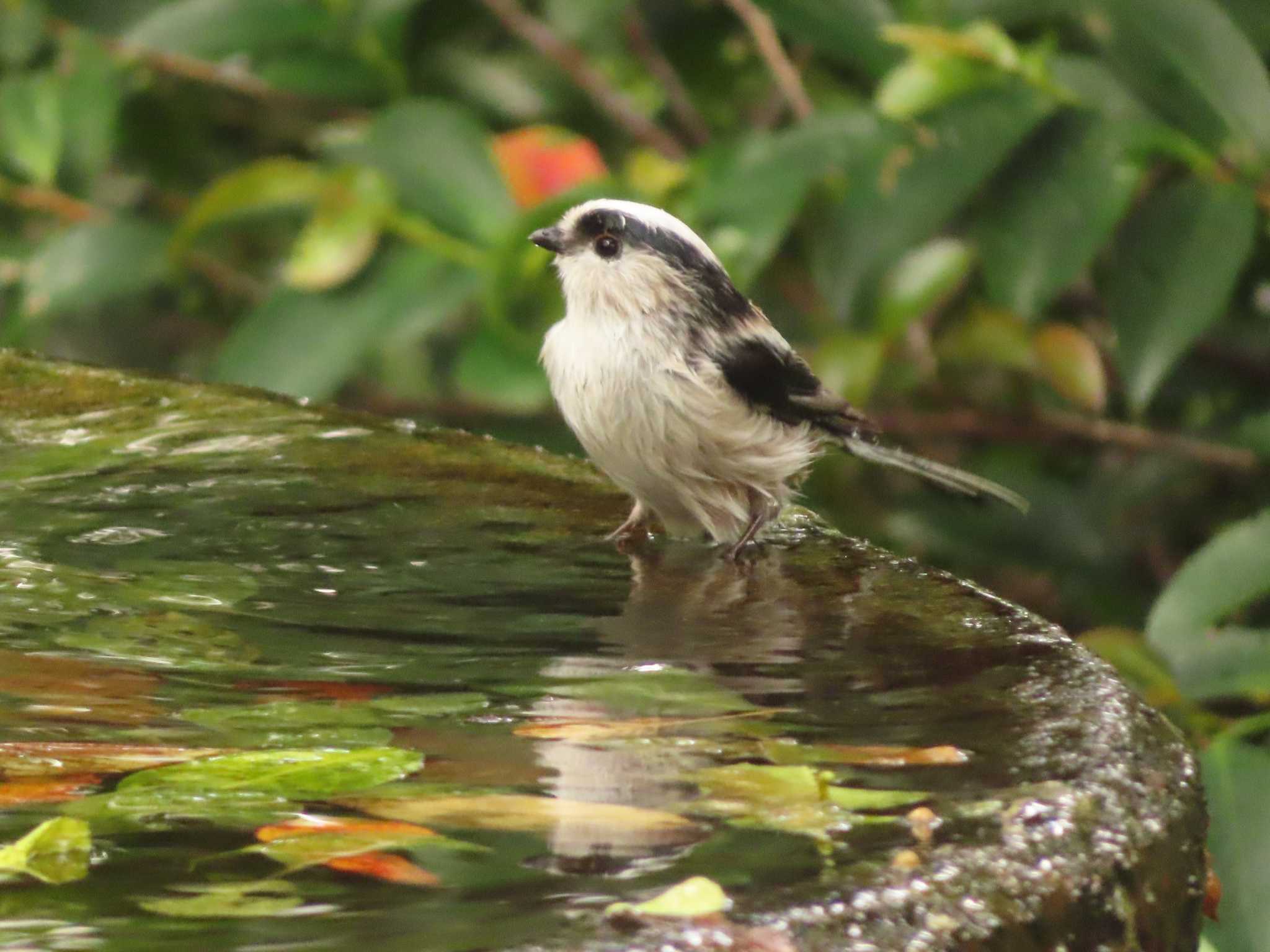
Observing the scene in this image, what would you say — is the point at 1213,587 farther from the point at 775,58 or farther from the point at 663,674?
the point at 775,58

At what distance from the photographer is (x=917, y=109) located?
9.96 feet

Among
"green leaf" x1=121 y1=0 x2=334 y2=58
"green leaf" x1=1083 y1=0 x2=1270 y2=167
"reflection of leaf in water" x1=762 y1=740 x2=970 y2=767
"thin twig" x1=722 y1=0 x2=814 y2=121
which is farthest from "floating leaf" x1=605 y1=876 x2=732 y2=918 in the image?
"green leaf" x1=121 y1=0 x2=334 y2=58

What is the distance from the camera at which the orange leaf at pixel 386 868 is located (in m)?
1.05

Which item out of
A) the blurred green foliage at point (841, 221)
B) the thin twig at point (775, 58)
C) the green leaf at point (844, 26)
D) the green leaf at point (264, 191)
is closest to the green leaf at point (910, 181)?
the blurred green foliage at point (841, 221)

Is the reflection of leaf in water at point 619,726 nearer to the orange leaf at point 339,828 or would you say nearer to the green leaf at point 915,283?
the orange leaf at point 339,828

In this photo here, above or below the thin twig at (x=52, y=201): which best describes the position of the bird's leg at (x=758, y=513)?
below

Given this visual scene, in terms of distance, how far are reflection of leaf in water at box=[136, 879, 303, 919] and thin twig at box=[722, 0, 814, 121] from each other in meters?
2.68

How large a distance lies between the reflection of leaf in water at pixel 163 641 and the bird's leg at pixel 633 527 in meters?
0.63

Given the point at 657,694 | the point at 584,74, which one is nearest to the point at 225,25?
the point at 584,74

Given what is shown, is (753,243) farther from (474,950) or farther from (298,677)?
(474,950)

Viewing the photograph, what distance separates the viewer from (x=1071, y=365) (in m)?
3.46

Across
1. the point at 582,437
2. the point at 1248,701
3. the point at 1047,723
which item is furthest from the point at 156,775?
the point at 1248,701

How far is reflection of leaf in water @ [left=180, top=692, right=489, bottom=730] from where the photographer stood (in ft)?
4.54

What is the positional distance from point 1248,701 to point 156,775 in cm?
231
